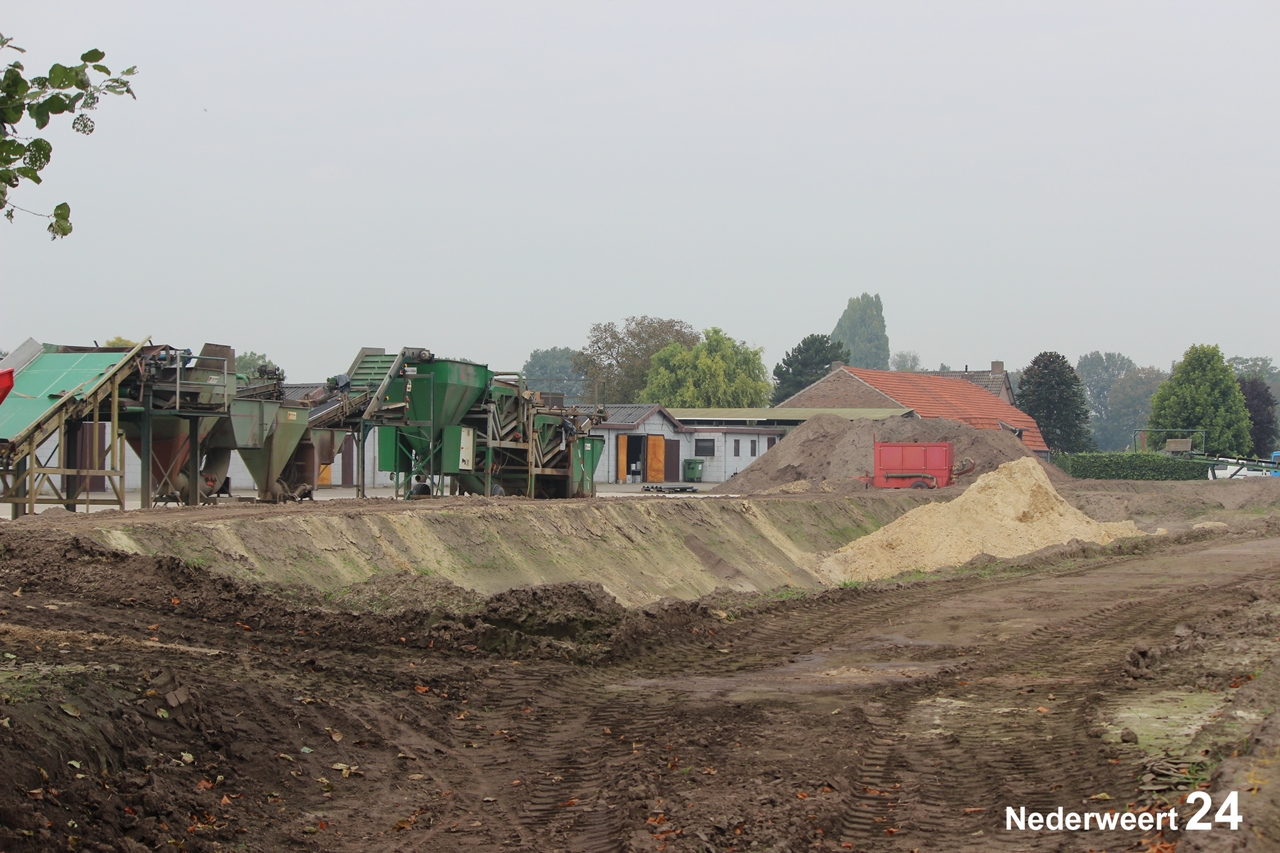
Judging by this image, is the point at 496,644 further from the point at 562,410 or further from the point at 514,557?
the point at 562,410

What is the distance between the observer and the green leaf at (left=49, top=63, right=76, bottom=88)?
14.2ft

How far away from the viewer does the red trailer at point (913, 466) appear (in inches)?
1469

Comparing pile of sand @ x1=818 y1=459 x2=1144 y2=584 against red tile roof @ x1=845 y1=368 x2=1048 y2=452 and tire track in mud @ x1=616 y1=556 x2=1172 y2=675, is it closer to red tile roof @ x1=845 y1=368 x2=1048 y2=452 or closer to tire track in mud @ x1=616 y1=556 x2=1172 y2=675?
tire track in mud @ x1=616 y1=556 x2=1172 y2=675

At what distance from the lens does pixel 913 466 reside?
37594mm

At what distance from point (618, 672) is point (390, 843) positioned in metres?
5.06

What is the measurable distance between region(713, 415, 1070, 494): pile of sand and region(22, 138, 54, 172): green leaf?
37.2 meters

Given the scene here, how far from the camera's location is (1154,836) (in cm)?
579

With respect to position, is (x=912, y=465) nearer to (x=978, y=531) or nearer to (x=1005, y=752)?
(x=978, y=531)

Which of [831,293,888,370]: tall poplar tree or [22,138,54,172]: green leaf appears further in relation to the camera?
[831,293,888,370]: tall poplar tree

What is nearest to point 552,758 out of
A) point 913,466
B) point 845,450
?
point 913,466

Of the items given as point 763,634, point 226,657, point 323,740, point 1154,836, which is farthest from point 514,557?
point 1154,836

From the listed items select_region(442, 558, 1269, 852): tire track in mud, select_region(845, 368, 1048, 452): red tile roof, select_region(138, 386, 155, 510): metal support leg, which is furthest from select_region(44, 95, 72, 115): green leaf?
select_region(845, 368, 1048, 452): red tile roof

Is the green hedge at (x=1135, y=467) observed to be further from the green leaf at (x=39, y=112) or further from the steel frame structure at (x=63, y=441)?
the green leaf at (x=39, y=112)

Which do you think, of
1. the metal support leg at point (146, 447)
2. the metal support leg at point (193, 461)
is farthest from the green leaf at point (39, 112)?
the metal support leg at point (193, 461)
